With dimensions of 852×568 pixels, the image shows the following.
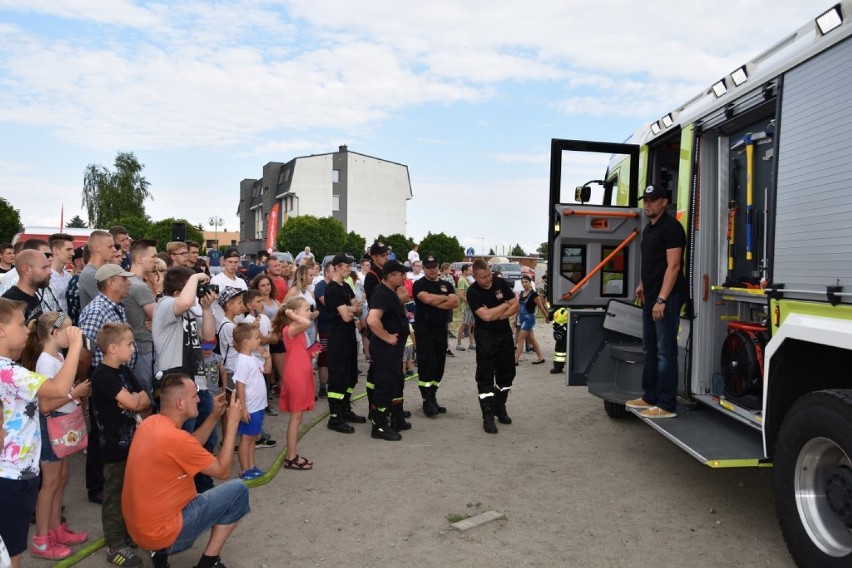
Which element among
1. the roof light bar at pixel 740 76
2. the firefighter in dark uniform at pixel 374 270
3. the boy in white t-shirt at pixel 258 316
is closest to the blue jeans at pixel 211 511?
the boy in white t-shirt at pixel 258 316

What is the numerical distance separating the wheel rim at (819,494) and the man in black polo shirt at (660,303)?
1.71m

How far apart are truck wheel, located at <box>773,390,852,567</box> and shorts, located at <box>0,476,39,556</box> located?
3895 millimetres

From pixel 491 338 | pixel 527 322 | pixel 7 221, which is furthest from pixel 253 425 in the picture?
pixel 7 221

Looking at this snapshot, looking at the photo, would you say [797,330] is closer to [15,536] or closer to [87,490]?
[15,536]

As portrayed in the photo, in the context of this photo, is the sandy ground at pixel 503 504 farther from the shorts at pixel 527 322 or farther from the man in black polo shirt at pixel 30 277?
the shorts at pixel 527 322

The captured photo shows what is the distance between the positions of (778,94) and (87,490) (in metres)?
5.67

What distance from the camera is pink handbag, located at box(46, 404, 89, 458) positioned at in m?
3.84

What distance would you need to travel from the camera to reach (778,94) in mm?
3922

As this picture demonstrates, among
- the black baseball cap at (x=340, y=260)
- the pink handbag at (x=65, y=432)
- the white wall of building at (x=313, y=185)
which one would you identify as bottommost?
the pink handbag at (x=65, y=432)

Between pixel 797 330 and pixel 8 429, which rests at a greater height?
pixel 797 330

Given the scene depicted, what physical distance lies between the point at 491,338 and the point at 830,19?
4.24 metres

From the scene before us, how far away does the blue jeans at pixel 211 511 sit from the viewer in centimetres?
332

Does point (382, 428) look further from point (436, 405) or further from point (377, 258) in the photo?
point (377, 258)

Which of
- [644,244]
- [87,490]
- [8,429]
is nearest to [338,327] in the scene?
[87,490]
